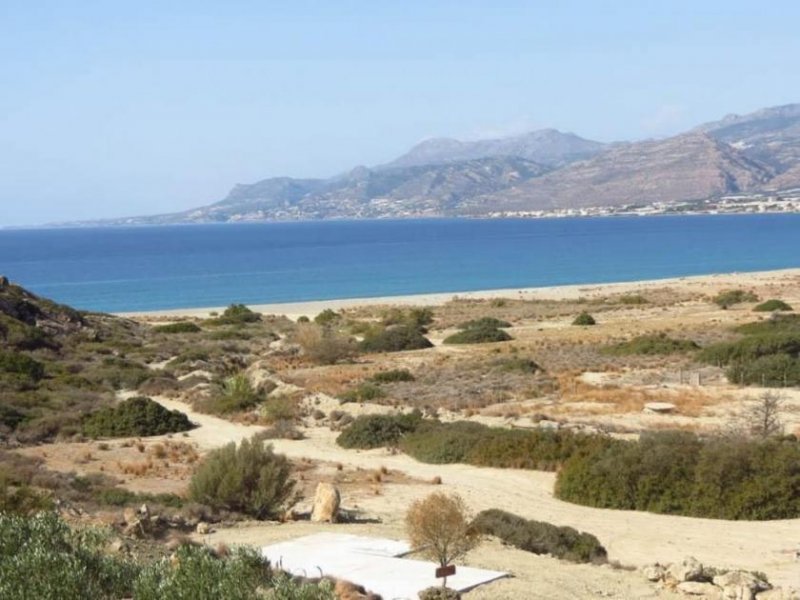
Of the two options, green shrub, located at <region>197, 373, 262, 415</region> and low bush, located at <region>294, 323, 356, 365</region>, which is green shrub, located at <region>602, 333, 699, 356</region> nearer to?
low bush, located at <region>294, 323, 356, 365</region>

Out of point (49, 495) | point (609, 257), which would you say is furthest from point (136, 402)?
point (609, 257)

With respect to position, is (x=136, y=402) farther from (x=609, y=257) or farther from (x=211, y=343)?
(x=609, y=257)

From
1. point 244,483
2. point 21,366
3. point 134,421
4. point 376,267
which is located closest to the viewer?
point 244,483

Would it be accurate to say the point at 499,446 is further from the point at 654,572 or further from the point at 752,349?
the point at 752,349

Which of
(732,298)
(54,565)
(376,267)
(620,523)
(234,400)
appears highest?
(54,565)

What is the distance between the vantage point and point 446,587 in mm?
11875

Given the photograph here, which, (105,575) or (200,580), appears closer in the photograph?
(200,580)

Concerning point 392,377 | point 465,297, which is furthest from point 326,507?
point 465,297

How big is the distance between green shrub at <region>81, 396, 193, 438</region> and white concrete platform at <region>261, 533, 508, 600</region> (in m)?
14.5

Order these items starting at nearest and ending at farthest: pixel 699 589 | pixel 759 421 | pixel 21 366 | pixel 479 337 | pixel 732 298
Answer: pixel 699 589 < pixel 759 421 < pixel 21 366 < pixel 479 337 < pixel 732 298

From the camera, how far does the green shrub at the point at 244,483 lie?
17.2 meters

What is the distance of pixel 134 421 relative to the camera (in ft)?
93.6

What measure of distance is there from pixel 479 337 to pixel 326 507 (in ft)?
103

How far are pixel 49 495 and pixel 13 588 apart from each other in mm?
7082
